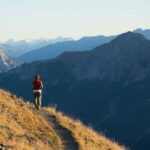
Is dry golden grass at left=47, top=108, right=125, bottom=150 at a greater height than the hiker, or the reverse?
the hiker

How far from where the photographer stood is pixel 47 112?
3412 centimetres

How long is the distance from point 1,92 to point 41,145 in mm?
9851

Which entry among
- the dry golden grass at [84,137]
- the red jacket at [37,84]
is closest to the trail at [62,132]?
the dry golden grass at [84,137]

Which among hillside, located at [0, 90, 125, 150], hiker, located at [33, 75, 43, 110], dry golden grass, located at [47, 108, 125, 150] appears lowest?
dry golden grass, located at [47, 108, 125, 150]

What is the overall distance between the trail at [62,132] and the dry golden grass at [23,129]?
0.49 metres

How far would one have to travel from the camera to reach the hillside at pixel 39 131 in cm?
2495

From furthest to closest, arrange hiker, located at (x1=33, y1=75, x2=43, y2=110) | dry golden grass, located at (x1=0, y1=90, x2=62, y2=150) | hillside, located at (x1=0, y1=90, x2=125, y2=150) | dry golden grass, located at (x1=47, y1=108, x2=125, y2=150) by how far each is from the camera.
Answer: hiker, located at (x1=33, y1=75, x2=43, y2=110) < dry golden grass, located at (x1=47, y1=108, x2=125, y2=150) < hillside, located at (x1=0, y1=90, x2=125, y2=150) < dry golden grass, located at (x1=0, y1=90, x2=62, y2=150)

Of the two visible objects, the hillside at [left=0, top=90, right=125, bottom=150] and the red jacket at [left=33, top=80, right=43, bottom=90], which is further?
the red jacket at [left=33, top=80, right=43, bottom=90]

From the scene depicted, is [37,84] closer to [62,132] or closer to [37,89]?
[37,89]

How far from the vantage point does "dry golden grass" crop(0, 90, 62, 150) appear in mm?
24344

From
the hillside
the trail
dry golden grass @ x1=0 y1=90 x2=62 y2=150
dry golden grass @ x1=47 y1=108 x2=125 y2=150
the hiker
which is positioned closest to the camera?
dry golden grass @ x1=0 y1=90 x2=62 y2=150

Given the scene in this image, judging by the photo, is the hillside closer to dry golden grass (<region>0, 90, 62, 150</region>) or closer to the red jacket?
dry golden grass (<region>0, 90, 62, 150</region>)

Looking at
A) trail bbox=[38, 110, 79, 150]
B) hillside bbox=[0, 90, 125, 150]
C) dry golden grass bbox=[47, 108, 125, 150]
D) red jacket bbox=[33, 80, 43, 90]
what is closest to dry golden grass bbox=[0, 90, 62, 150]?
hillside bbox=[0, 90, 125, 150]

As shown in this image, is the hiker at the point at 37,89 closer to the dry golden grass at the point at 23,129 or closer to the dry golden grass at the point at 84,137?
the dry golden grass at the point at 84,137
